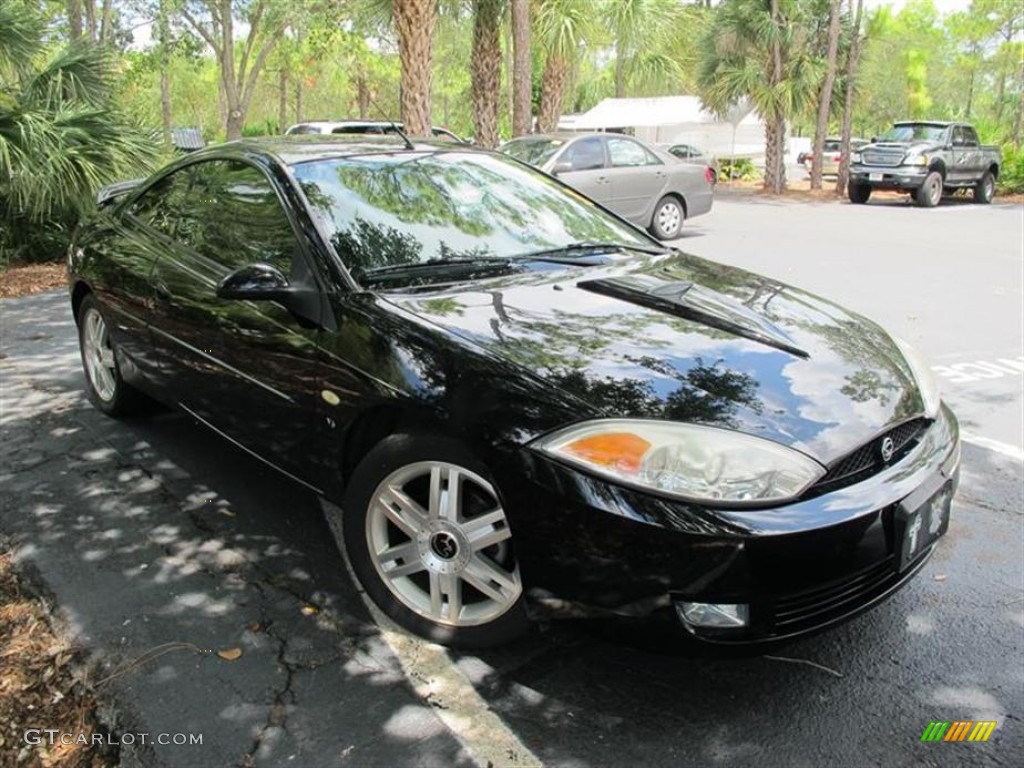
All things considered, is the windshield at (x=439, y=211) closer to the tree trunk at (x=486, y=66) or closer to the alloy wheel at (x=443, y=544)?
the alloy wheel at (x=443, y=544)

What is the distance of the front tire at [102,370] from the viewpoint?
4430 mm

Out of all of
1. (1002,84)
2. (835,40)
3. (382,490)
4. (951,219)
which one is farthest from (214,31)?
(1002,84)

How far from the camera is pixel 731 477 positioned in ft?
7.00

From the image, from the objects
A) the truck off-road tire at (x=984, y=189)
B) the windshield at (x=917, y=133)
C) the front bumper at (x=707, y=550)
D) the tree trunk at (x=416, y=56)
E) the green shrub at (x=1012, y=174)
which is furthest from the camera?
the green shrub at (x=1012, y=174)

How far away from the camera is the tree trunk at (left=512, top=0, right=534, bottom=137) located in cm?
1268

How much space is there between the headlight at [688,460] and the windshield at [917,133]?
18923mm

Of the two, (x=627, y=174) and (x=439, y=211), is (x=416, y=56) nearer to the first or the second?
(x=627, y=174)

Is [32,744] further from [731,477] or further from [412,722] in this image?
[731,477]

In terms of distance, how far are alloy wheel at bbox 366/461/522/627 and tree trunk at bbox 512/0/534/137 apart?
11544mm

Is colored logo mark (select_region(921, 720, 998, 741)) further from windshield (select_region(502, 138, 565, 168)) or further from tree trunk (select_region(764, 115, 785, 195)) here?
tree trunk (select_region(764, 115, 785, 195))

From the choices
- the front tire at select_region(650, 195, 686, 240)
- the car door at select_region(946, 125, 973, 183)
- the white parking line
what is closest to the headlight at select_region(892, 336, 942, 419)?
the white parking line

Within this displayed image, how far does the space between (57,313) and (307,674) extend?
626 centimetres

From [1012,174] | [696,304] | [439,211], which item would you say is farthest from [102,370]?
[1012,174]

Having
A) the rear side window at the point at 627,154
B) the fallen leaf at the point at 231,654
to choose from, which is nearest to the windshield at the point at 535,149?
the rear side window at the point at 627,154
